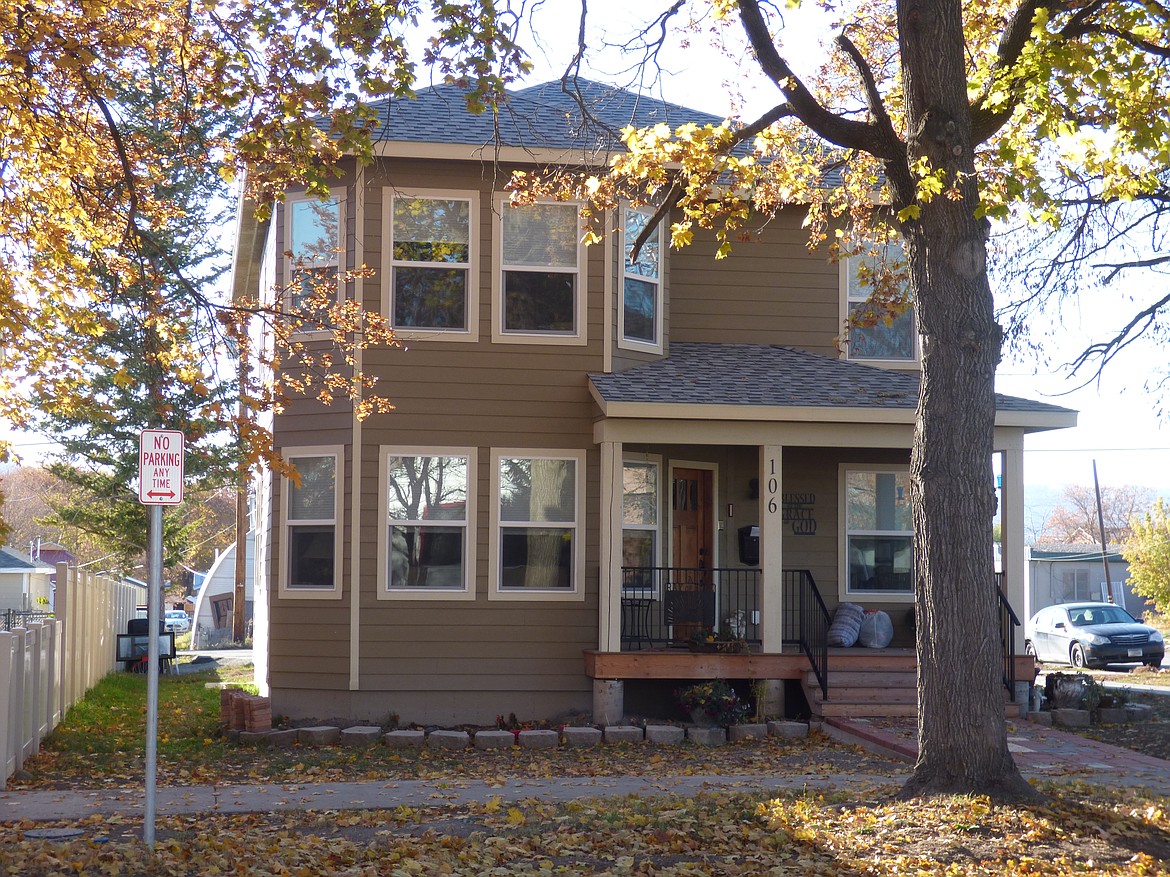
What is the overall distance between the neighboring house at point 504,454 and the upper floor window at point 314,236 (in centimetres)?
3

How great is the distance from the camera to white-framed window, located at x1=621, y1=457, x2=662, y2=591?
14273 mm

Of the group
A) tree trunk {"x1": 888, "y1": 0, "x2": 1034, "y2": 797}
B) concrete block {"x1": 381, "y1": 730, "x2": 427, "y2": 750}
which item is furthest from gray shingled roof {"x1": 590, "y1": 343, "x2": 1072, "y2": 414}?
tree trunk {"x1": 888, "y1": 0, "x2": 1034, "y2": 797}

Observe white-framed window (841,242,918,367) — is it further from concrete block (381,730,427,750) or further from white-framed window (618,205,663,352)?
concrete block (381,730,427,750)

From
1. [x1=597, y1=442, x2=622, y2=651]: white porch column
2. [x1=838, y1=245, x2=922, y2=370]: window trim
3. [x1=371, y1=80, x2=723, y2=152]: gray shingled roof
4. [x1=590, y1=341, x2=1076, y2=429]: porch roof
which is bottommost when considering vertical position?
[x1=597, y1=442, x2=622, y2=651]: white porch column

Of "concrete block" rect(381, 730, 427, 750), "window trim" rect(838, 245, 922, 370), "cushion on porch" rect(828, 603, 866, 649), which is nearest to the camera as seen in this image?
"concrete block" rect(381, 730, 427, 750)

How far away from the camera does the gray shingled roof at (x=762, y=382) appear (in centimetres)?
1319

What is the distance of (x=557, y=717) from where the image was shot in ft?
44.3

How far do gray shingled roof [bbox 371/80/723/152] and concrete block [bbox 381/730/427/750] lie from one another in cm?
624

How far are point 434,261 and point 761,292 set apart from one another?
14.3 feet

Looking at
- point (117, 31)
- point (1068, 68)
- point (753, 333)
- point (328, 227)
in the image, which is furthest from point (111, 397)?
point (1068, 68)

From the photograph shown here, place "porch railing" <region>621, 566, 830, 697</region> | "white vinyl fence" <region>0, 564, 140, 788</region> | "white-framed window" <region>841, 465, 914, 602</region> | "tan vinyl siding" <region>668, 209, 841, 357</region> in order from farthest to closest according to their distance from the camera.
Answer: "tan vinyl siding" <region>668, 209, 841, 357</region>, "white-framed window" <region>841, 465, 914, 602</region>, "porch railing" <region>621, 566, 830, 697</region>, "white vinyl fence" <region>0, 564, 140, 788</region>

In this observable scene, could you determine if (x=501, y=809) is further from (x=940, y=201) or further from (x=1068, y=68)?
(x=1068, y=68)

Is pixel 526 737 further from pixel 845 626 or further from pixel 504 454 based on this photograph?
pixel 845 626

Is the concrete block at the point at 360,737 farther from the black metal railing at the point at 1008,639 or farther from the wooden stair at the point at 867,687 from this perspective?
the black metal railing at the point at 1008,639
